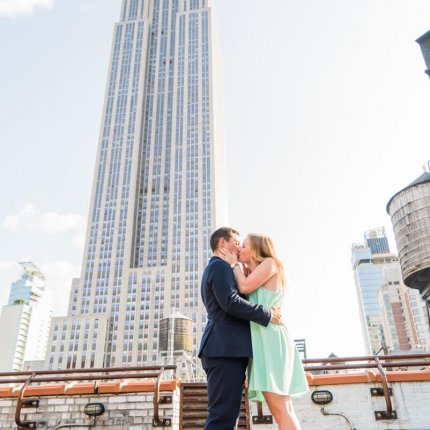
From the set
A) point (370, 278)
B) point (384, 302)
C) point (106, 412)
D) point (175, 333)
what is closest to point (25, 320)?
point (175, 333)

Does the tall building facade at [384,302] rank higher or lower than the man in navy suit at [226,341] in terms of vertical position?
higher

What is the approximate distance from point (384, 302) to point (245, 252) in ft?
395

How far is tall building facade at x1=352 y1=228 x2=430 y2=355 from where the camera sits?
10238 centimetres

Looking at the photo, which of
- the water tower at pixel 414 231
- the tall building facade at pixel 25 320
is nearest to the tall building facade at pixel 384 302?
the water tower at pixel 414 231

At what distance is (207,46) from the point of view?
347 feet

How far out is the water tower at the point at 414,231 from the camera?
1062 inches

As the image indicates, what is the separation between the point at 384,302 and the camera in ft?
362

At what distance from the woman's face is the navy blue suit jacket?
23cm

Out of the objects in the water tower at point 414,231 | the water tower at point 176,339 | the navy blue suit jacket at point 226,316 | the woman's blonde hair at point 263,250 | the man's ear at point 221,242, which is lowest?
the navy blue suit jacket at point 226,316

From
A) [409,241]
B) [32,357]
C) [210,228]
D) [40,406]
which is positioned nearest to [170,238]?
[210,228]

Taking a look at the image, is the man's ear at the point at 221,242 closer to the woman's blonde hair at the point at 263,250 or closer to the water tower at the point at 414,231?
the woman's blonde hair at the point at 263,250

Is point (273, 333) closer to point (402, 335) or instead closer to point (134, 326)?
point (134, 326)

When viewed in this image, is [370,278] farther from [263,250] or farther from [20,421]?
[263,250]

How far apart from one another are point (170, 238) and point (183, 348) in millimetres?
49018
